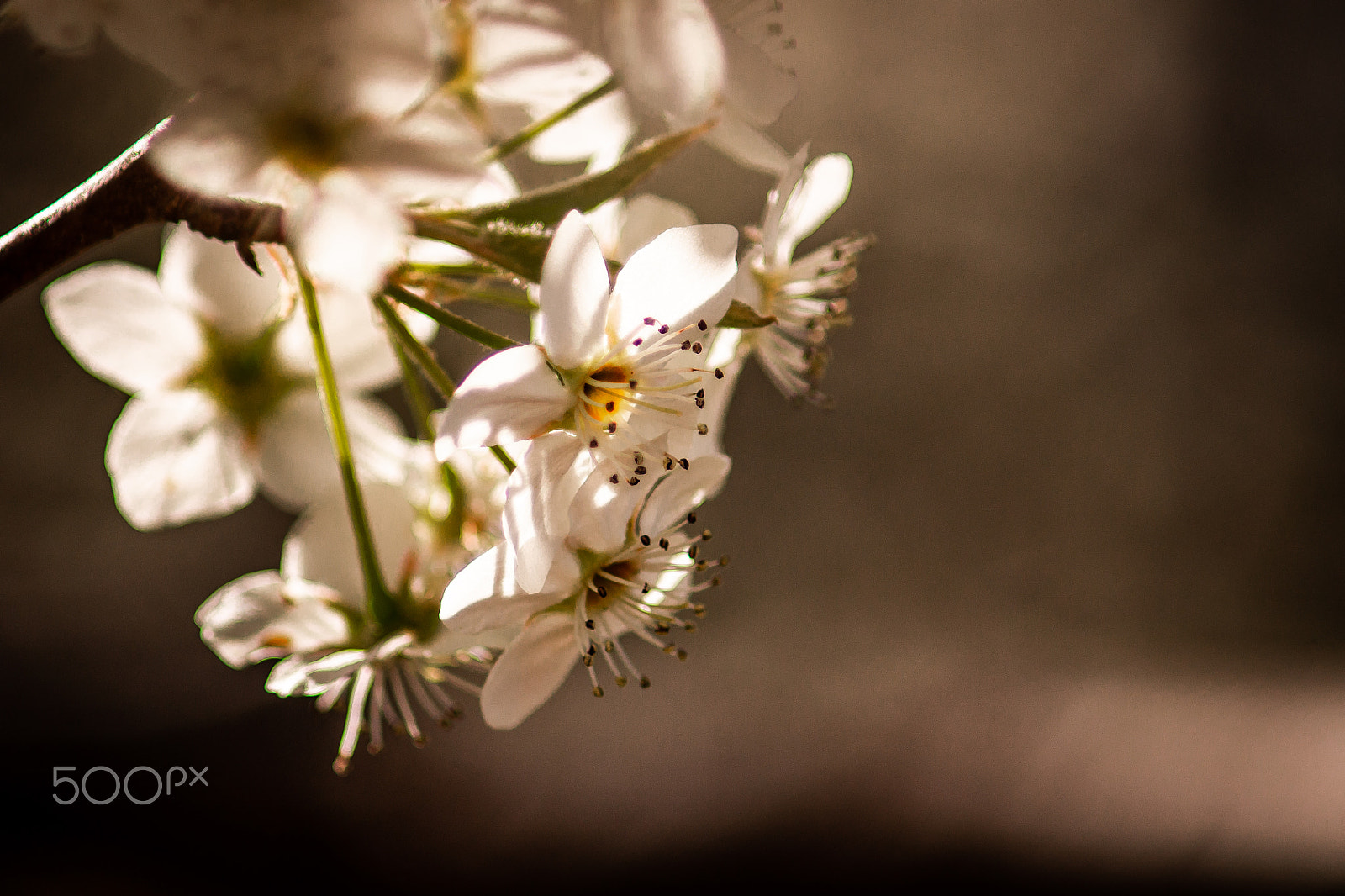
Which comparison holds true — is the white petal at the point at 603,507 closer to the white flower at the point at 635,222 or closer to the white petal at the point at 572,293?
the white petal at the point at 572,293

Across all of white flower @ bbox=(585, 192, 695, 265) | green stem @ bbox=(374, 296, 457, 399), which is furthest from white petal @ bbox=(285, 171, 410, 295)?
white flower @ bbox=(585, 192, 695, 265)

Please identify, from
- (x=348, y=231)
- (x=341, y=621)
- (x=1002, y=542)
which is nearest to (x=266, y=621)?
(x=341, y=621)

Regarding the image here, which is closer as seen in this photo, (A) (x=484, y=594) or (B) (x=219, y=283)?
(A) (x=484, y=594)

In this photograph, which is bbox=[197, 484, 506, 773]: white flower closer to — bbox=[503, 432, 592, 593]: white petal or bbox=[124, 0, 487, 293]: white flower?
bbox=[503, 432, 592, 593]: white petal

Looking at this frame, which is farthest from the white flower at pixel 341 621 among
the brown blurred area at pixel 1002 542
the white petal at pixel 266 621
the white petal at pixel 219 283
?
the brown blurred area at pixel 1002 542

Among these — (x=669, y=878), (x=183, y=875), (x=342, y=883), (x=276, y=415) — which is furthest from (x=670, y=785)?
(x=276, y=415)

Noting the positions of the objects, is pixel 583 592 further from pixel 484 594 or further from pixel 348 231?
pixel 348 231
